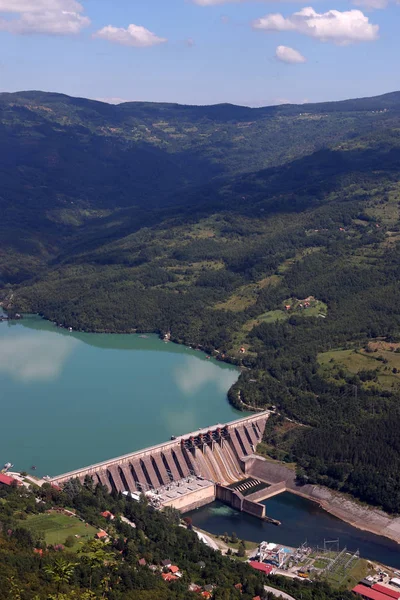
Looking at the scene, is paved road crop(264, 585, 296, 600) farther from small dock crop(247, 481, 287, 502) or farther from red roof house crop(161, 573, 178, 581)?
small dock crop(247, 481, 287, 502)

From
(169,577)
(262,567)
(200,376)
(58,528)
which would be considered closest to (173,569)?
(169,577)

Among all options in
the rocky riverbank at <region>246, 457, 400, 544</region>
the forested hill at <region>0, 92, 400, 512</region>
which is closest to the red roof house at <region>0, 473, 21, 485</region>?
the rocky riverbank at <region>246, 457, 400, 544</region>

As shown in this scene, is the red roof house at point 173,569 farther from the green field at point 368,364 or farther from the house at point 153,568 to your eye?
the green field at point 368,364

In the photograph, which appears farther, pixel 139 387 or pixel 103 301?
pixel 103 301

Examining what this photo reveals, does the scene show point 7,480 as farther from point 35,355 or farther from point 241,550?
point 35,355

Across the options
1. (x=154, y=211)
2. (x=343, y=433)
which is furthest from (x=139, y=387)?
(x=154, y=211)

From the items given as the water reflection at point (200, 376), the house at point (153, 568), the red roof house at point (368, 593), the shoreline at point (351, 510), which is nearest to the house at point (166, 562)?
the house at point (153, 568)

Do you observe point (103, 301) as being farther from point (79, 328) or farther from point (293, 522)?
point (293, 522)
